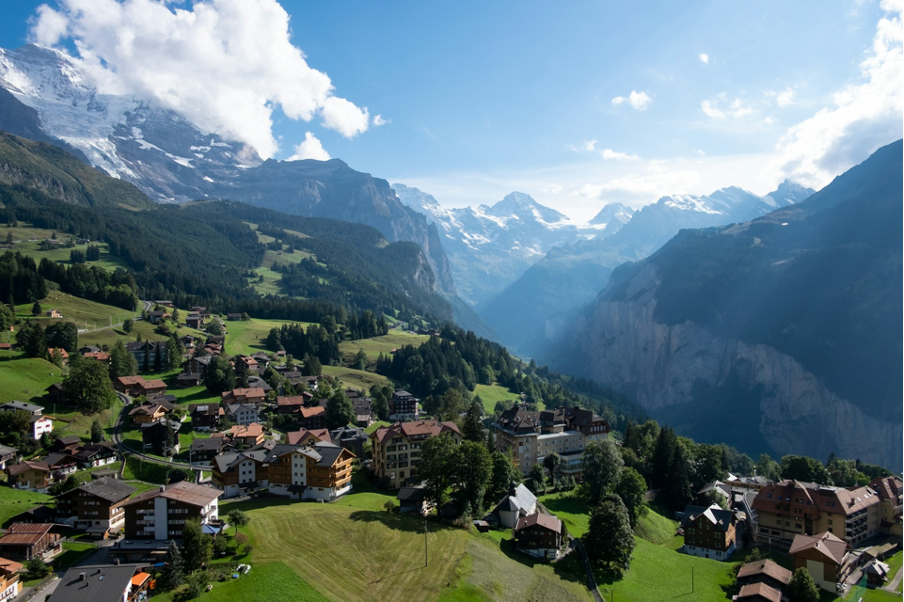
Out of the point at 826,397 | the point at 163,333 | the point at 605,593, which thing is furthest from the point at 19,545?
the point at 826,397

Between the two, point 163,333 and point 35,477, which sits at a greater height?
point 163,333

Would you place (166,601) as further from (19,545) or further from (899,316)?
(899,316)

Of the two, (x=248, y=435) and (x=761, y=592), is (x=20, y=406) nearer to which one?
(x=248, y=435)

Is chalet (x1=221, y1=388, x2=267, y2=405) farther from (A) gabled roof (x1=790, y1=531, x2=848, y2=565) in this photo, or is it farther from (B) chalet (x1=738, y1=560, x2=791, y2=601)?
(A) gabled roof (x1=790, y1=531, x2=848, y2=565)

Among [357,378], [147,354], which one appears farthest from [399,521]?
[357,378]

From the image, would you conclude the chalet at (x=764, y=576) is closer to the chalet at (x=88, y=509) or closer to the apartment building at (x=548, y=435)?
the apartment building at (x=548, y=435)

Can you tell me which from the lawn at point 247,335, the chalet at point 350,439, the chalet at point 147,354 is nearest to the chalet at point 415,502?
the chalet at point 350,439
